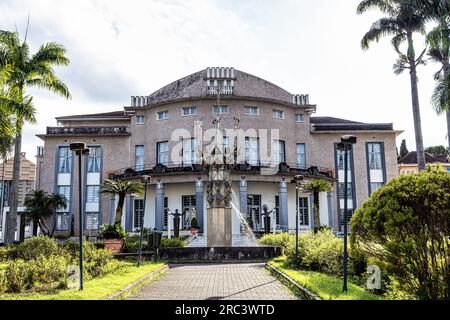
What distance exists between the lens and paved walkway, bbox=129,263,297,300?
991cm

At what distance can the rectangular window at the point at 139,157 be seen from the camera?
132 feet

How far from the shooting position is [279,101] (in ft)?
129

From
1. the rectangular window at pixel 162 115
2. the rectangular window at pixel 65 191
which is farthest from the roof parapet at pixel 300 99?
the rectangular window at pixel 65 191

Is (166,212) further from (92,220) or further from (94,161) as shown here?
(94,161)

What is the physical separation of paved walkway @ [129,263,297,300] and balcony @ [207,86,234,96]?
24.9 m

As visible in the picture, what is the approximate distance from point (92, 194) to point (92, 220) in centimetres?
232

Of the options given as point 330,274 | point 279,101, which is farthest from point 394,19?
point 330,274

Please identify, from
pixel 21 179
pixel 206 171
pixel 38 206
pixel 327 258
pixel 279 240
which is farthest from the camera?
pixel 21 179

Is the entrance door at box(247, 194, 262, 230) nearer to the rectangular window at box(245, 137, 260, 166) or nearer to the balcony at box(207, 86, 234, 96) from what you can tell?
the rectangular window at box(245, 137, 260, 166)

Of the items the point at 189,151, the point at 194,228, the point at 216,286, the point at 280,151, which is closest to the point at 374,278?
the point at 216,286

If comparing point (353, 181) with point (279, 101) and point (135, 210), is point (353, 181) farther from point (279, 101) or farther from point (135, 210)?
point (135, 210)

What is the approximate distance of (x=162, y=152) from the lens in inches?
1556

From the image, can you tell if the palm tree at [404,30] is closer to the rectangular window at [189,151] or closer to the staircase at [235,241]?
the staircase at [235,241]

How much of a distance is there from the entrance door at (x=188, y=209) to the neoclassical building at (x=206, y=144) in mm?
83
